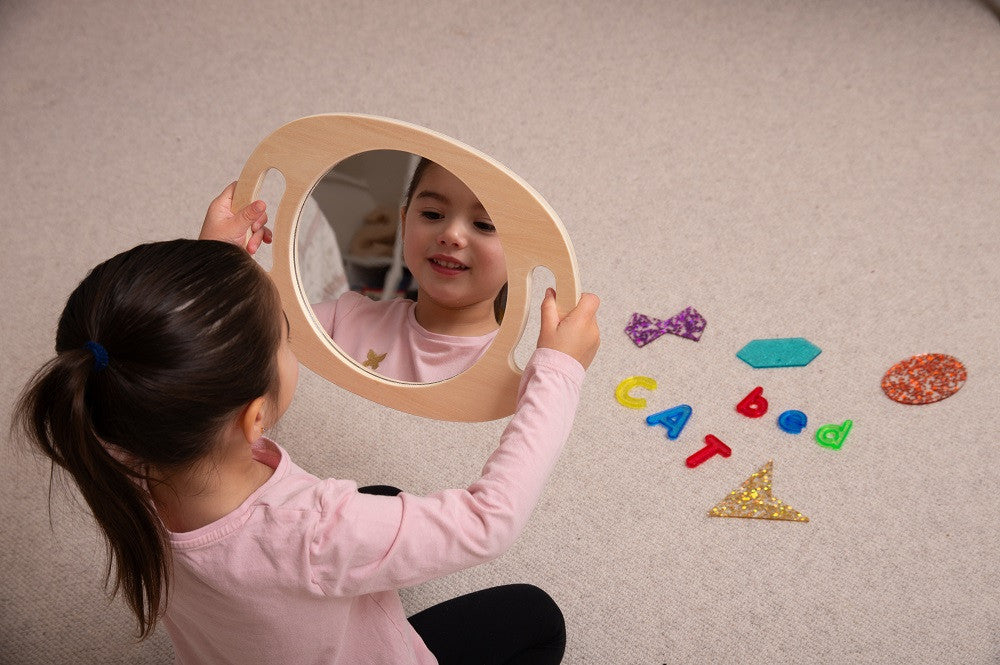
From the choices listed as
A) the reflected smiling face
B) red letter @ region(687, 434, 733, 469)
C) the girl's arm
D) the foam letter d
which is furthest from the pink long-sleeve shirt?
the foam letter d

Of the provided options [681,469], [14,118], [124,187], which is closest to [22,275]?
[124,187]

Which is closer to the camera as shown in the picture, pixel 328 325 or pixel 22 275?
pixel 328 325

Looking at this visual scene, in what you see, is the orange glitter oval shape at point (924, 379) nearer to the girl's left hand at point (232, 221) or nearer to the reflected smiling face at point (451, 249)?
the reflected smiling face at point (451, 249)

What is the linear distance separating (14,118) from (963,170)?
2.07 meters

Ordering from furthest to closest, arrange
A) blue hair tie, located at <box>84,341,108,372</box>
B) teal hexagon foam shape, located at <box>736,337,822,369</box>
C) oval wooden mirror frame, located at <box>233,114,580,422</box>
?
teal hexagon foam shape, located at <box>736,337,822,369</box> < oval wooden mirror frame, located at <box>233,114,580,422</box> < blue hair tie, located at <box>84,341,108,372</box>

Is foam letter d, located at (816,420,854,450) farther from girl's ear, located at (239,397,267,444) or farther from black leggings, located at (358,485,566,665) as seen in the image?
girl's ear, located at (239,397,267,444)

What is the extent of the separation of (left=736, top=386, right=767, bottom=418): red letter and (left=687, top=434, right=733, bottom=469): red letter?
0.25 ft

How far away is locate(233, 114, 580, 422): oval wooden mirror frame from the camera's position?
81 centimetres

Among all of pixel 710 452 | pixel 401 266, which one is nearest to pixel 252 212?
pixel 401 266

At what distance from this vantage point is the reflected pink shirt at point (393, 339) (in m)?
0.96

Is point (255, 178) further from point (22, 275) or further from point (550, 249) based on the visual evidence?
point (22, 275)

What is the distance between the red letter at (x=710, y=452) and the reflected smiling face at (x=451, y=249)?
58cm

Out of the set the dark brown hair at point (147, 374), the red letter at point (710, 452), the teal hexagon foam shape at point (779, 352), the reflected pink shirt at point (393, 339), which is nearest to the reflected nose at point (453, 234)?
the reflected pink shirt at point (393, 339)

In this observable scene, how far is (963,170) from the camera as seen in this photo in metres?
1.80
